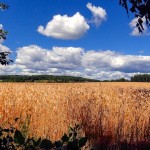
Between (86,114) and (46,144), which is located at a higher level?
(46,144)

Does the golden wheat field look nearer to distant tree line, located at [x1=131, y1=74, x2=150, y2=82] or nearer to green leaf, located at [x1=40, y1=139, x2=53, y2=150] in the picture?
green leaf, located at [x1=40, y1=139, x2=53, y2=150]

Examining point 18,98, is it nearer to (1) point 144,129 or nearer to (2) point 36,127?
(2) point 36,127

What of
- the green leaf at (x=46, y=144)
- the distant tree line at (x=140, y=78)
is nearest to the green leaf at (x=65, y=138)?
the green leaf at (x=46, y=144)

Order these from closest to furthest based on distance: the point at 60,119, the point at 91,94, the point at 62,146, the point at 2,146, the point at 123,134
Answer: the point at 62,146 → the point at 2,146 → the point at 123,134 → the point at 60,119 → the point at 91,94

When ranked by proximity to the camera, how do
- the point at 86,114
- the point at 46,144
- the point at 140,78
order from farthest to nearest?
the point at 140,78
the point at 86,114
the point at 46,144

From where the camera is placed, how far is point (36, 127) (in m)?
7.19

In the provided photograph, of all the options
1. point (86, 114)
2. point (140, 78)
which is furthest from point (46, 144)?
point (140, 78)

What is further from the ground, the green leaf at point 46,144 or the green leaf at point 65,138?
the green leaf at point 65,138

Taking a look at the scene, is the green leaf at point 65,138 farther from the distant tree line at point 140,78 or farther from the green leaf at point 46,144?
the distant tree line at point 140,78

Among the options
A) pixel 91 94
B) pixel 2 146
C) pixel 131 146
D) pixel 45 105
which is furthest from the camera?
pixel 91 94

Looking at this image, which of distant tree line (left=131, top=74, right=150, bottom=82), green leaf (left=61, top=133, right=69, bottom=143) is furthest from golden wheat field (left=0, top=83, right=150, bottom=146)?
distant tree line (left=131, top=74, right=150, bottom=82)

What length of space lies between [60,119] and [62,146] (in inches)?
230

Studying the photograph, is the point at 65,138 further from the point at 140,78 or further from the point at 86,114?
the point at 140,78

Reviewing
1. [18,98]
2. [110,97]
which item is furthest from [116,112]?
[18,98]
